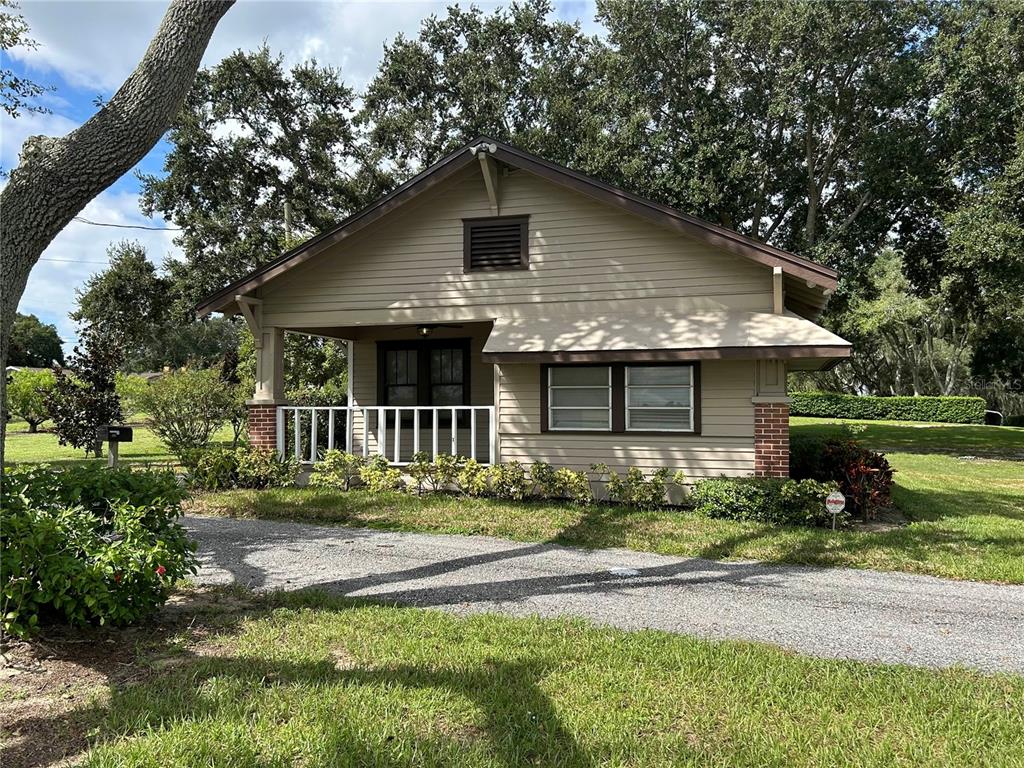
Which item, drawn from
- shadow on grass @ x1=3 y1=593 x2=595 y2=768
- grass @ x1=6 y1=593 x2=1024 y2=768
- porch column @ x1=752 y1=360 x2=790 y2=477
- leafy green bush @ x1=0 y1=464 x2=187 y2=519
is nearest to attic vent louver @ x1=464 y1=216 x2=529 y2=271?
porch column @ x1=752 y1=360 x2=790 y2=477

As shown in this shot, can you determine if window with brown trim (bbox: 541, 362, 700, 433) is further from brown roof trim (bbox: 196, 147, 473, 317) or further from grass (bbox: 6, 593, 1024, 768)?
grass (bbox: 6, 593, 1024, 768)

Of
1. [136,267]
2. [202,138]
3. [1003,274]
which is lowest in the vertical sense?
[1003,274]

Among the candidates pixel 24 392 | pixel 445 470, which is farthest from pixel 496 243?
pixel 24 392

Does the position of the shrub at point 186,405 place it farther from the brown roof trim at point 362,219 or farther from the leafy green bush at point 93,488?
the leafy green bush at point 93,488

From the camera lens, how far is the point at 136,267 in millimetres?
21906

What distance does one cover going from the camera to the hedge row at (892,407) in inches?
1288

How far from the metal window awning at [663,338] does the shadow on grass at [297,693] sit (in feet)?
19.0

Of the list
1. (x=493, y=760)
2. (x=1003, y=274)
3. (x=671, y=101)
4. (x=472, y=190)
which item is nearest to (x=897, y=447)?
(x=1003, y=274)

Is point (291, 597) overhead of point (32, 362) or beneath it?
beneath

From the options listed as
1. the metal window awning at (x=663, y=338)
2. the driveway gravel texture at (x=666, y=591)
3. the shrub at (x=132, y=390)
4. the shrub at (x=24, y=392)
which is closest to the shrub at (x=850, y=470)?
the metal window awning at (x=663, y=338)

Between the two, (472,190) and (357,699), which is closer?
(357,699)

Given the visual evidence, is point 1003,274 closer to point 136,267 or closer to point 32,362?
point 136,267

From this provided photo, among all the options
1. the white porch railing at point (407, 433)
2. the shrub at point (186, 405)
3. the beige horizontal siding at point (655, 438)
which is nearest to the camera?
the beige horizontal siding at point (655, 438)

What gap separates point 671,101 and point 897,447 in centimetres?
1372
